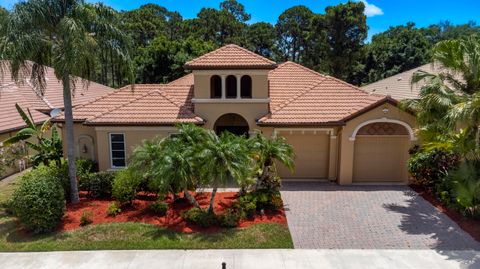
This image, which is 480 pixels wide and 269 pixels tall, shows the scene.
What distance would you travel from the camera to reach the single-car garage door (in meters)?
16.5

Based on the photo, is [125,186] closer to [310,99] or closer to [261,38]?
[310,99]

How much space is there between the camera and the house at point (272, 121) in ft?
54.1

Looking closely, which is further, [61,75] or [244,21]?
[244,21]

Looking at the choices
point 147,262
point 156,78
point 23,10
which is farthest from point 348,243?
point 156,78

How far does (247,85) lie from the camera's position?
18.5m

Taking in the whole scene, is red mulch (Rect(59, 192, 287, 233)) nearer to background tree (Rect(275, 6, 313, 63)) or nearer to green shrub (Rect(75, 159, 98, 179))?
green shrub (Rect(75, 159, 98, 179))

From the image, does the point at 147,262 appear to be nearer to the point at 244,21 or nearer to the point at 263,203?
the point at 263,203

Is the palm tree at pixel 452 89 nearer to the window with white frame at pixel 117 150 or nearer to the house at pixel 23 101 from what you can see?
the window with white frame at pixel 117 150

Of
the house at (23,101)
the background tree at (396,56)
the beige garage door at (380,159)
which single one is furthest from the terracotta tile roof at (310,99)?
the background tree at (396,56)

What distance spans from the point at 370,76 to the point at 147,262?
Answer: 44.9m

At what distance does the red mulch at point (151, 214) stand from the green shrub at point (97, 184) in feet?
1.18

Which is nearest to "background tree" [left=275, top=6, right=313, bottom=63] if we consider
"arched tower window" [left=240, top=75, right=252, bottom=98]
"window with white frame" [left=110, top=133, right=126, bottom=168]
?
"arched tower window" [left=240, top=75, right=252, bottom=98]

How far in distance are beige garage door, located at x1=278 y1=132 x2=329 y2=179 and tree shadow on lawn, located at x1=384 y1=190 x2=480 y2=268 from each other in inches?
158

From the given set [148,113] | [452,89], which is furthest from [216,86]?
[452,89]
